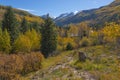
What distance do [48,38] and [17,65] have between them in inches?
1336

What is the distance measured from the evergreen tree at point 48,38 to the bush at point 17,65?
76.4 feet

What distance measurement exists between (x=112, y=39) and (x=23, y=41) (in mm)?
36426

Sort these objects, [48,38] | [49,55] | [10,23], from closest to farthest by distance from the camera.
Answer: [10,23] → [48,38] → [49,55]

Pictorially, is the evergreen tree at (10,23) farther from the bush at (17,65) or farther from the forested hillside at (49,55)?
the bush at (17,65)

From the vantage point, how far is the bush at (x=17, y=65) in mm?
28633

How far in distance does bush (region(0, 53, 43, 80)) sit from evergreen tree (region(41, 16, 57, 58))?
23.3 m

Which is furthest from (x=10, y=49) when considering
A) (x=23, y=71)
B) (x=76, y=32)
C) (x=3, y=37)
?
(x=76, y=32)

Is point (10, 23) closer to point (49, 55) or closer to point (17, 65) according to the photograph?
point (49, 55)

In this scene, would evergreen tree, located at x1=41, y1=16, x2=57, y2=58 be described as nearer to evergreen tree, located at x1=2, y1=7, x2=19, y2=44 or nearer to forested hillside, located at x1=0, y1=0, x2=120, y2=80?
forested hillside, located at x1=0, y1=0, x2=120, y2=80

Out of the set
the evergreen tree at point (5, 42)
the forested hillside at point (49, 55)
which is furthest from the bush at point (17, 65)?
the evergreen tree at point (5, 42)

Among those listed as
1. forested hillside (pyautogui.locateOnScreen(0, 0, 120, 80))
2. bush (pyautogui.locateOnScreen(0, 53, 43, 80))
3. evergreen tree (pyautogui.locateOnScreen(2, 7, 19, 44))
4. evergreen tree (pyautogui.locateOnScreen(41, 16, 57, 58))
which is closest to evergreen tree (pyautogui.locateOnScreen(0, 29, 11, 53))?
forested hillside (pyautogui.locateOnScreen(0, 0, 120, 80))

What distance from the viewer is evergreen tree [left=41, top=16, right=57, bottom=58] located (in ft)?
223

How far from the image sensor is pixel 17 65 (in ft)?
115

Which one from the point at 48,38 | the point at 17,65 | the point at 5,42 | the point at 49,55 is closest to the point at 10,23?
the point at 5,42
